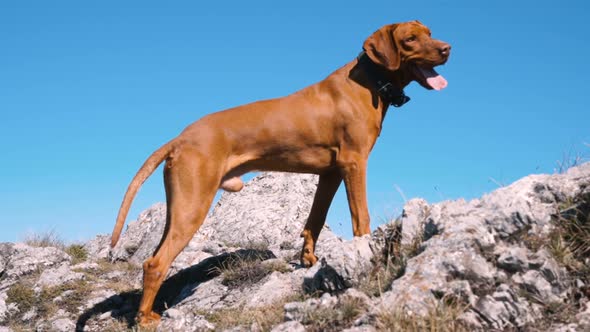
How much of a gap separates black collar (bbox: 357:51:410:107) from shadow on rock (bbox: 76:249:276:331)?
2.97 m

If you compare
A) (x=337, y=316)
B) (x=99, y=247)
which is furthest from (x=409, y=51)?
(x=99, y=247)

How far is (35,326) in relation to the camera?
315 inches

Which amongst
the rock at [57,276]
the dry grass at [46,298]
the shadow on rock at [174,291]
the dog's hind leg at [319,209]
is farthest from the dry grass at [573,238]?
the rock at [57,276]

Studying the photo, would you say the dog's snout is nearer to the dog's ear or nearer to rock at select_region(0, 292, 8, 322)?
the dog's ear

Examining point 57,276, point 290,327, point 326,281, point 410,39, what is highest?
point 410,39

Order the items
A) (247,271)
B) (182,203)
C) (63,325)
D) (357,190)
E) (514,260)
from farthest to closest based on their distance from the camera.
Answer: (247,271) → (63,325) → (357,190) → (182,203) → (514,260)

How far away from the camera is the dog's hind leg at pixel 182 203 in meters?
6.55

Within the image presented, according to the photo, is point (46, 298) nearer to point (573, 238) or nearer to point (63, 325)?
point (63, 325)

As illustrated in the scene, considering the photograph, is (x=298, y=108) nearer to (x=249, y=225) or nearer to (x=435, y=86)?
(x=435, y=86)

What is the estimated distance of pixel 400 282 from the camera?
16.4 feet

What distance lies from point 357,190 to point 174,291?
3517 mm

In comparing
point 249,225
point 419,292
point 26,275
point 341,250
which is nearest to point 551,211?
point 419,292

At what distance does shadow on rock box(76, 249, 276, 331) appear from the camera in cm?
809

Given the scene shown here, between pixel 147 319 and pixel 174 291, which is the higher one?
pixel 174 291
